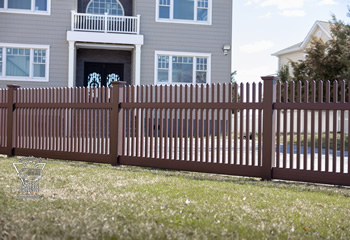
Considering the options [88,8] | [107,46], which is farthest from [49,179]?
[88,8]

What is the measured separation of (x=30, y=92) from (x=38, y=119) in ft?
2.47

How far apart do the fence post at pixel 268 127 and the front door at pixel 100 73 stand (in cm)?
1476

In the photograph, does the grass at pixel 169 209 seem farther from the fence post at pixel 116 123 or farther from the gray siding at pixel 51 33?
the gray siding at pixel 51 33

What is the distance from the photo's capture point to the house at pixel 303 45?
33.2 m

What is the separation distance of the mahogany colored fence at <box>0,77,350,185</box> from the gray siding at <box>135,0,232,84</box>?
970 cm

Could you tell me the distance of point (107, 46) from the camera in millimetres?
20234

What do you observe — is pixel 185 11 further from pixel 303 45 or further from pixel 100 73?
pixel 303 45

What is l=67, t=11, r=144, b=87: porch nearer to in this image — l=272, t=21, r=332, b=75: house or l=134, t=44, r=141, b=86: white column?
l=134, t=44, r=141, b=86: white column

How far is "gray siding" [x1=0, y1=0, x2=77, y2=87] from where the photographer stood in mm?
19688

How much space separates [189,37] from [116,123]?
39.2 feet

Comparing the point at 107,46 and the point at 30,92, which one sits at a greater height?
the point at 107,46

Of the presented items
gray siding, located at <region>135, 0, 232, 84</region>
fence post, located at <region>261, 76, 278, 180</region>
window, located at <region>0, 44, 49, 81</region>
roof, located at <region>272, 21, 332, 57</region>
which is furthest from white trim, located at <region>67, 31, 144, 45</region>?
roof, located at <region>272, 21, 332, 57</region>

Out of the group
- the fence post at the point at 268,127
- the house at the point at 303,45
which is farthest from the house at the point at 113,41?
the house at the point at 303,45

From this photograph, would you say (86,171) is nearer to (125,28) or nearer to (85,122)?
(85,122)
